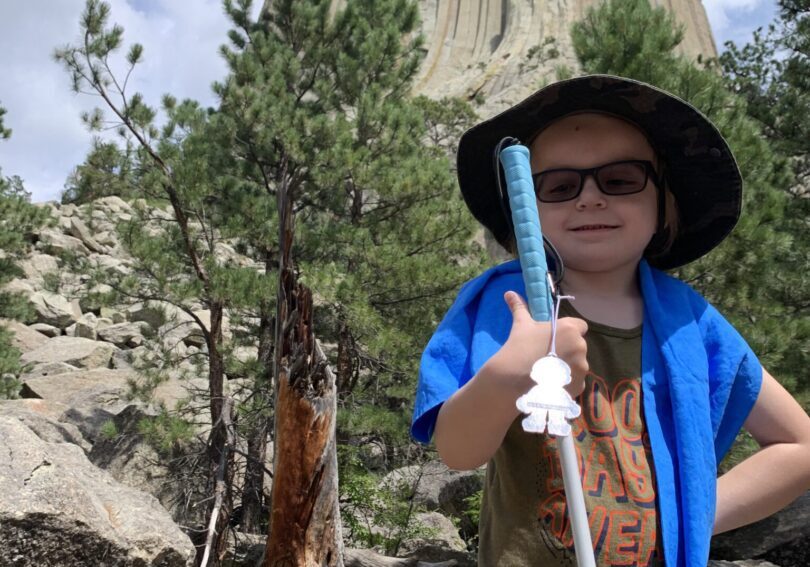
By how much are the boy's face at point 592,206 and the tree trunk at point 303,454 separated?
277cm

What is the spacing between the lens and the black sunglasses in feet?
4.03

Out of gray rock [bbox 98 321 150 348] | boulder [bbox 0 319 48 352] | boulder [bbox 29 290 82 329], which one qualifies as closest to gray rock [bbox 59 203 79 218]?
boulder [bbox 29 290 82 329]

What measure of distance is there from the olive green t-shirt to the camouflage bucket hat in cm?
38

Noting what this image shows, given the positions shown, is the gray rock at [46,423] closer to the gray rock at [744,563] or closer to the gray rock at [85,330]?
the gray rock at [744,563]

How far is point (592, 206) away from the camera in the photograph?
4.03 ft

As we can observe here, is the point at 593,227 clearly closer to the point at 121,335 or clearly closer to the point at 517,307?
the point at 517,307

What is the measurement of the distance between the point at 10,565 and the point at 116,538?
1.54 ft

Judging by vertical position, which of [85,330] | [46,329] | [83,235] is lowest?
[85,330]

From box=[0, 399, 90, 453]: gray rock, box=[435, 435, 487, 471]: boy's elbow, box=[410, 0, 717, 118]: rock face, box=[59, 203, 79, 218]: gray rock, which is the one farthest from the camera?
box=[410, 0, 717, 118]: rock face

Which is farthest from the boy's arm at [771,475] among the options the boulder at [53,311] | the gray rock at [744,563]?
the boulder at [53,311]

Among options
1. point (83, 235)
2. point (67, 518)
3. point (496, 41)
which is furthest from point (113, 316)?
point (496, 41)

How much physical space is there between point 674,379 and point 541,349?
334 millimetres

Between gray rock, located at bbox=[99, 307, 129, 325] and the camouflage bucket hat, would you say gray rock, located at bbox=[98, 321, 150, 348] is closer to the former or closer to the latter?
gray rock, located at bbox=[99, 307, 129, 325]

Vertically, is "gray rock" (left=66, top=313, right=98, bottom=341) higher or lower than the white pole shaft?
higher
